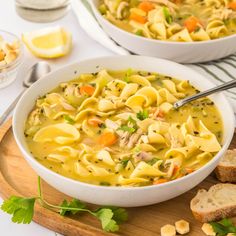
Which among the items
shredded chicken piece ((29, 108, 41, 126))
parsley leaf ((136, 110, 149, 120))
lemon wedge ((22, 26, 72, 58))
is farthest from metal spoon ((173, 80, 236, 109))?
lemon wedge ((22, 26, 72, 58))

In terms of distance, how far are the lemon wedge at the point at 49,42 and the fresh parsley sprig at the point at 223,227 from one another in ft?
8.14

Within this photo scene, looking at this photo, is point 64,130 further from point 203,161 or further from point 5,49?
point 5,49

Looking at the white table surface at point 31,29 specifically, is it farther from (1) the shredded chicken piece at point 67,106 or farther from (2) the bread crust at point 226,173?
(2) the bread crust at point 226,173

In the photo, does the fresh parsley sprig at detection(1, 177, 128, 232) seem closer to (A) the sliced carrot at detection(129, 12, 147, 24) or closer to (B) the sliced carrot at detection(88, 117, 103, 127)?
(B) the sliced carrot at detection(88, 117, 103, 127)

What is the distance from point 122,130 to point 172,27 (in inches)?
69.7

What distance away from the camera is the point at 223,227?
4102mm

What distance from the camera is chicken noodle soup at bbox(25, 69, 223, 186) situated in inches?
167

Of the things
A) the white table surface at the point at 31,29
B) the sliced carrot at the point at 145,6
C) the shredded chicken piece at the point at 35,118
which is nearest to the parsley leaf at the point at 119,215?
the shredded chicken piece at the point at 35,118

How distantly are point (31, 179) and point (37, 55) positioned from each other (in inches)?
69.5

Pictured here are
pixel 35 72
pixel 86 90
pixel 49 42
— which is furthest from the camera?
pixel 49 42

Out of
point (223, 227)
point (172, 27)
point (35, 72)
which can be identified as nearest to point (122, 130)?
point (223, 227)

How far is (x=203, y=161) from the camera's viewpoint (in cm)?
433

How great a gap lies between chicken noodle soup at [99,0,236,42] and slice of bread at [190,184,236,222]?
5.88ft

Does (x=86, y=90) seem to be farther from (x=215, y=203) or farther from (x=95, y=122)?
(x=215, y=203)
